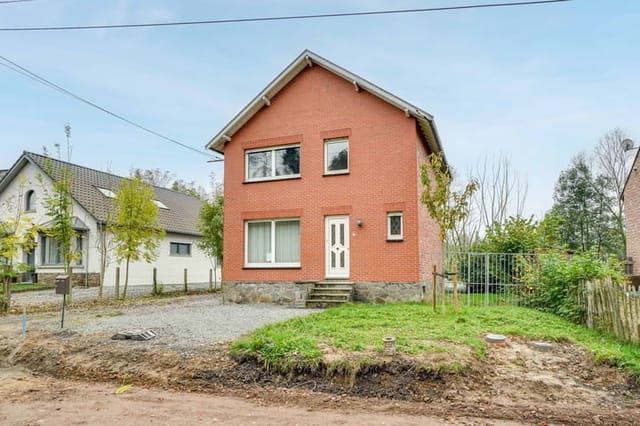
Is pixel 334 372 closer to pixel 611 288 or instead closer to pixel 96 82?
pixel 611 288

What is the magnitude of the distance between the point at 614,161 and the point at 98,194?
34.0 m

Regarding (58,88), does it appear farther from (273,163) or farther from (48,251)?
(48,251)

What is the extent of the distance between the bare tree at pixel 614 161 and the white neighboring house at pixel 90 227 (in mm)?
27988

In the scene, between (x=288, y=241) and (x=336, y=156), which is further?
(x=288, y=241)

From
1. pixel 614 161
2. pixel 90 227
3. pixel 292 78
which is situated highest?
pixel 292 78

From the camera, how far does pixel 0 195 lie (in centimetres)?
2398

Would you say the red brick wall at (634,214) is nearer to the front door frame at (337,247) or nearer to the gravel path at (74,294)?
the front door frame at (337,247)

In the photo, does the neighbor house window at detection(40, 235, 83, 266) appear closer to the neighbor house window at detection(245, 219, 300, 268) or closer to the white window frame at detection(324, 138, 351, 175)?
the neighbor house window at detection(245, 219, 300, 268)

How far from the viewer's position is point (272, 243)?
50.9 ft

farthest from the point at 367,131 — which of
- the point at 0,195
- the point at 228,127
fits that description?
the point at 0,195

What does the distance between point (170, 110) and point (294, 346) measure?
17330 millimetres

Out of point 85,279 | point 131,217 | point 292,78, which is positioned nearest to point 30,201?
point 85,279

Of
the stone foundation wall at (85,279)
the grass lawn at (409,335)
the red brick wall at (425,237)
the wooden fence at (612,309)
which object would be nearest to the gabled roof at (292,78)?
the red brick wall at (425,237)

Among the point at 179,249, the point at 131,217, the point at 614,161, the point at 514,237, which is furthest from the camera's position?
the point at 614,161
